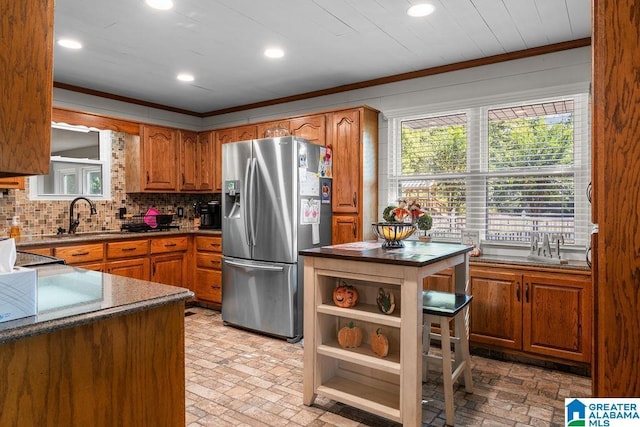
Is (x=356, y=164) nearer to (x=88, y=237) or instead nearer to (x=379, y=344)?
(x=379, y=344)

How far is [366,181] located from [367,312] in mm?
2006

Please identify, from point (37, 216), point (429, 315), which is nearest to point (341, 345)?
point (429, 315)

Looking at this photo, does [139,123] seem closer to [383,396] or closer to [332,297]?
[332,297]

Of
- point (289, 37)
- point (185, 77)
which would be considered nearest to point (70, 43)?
point (185, 77)

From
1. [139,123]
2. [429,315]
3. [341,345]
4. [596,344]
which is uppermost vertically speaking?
[139,123]

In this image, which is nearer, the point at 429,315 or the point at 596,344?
the point at 596,344

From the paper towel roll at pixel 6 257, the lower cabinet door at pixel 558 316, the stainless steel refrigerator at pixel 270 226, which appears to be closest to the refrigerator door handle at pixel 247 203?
the stainless steel refrigerator at pixel 270 226

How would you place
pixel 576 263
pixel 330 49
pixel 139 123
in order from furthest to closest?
pixel 139 123
pixel 330 49
pixel 576 263

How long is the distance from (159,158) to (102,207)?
856mm

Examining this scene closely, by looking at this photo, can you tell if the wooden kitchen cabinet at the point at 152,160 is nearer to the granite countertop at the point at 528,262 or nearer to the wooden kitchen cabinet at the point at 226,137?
the wooden kitchen cabinet at the point at 226,137

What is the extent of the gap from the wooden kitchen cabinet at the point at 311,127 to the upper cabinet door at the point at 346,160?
0.11 m

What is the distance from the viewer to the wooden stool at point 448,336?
230 centimetres

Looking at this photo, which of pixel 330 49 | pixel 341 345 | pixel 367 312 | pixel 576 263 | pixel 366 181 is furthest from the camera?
pixel 366 181

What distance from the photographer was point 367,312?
230 cm
